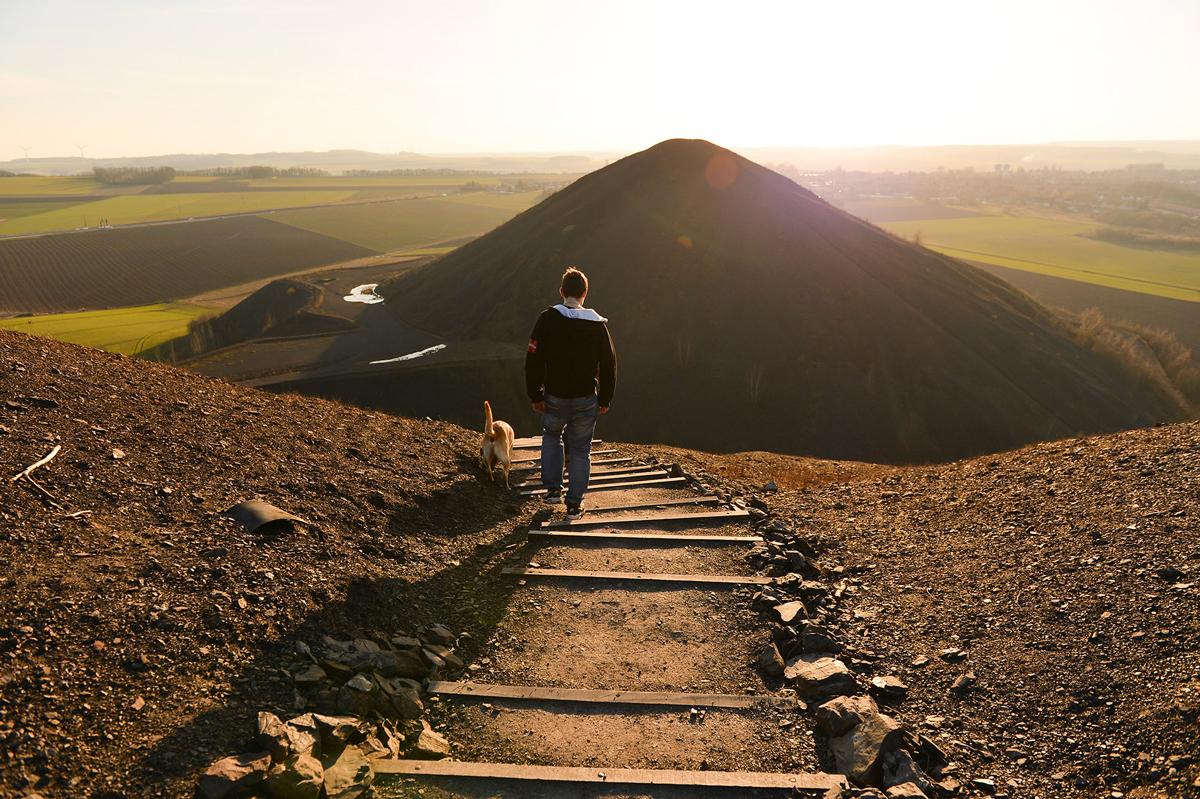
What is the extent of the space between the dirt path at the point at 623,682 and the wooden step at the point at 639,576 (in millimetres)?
50

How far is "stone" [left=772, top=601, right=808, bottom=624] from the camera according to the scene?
6496 mm

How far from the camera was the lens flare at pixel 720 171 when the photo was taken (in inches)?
1849

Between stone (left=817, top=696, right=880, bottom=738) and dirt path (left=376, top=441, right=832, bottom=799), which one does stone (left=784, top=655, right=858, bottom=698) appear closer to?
dirt path (left=376, top=441, right=832, bottom=799)

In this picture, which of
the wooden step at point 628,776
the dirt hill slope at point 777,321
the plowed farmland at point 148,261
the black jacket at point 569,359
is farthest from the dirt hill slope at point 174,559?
the plowed farmland at point 148,261

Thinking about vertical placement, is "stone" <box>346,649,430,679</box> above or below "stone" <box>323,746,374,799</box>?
below

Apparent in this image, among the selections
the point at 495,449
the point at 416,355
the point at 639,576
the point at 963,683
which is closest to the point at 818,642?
the point at 963,683

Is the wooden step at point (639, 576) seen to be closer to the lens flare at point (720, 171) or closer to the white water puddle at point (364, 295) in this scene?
the lens flare at point (720, 171)

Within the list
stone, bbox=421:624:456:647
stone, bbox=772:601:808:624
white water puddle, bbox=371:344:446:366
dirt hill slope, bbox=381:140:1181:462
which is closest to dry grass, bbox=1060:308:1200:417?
dirt hill slope, bbox=381:140:1181:462

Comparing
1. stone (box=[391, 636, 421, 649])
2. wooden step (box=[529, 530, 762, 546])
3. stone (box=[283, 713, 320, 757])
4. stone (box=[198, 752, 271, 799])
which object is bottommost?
wooden step (box=[529, 530, 762, 546])

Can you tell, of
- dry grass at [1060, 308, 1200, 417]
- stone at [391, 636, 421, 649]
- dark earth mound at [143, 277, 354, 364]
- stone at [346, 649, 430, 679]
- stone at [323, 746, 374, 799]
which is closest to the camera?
stone at [323, 746, 374, 799]

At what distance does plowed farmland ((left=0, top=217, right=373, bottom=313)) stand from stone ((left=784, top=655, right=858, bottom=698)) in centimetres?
7575

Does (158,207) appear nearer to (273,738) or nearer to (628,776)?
(273,738)

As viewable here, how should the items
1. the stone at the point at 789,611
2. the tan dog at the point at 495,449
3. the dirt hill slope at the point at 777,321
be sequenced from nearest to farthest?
the stone at the point at 789,611, the tan dog at the point at 495,449, the dirt hill slope at the point at 777,321

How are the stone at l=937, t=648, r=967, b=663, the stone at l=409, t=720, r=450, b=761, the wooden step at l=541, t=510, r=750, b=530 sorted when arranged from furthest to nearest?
the wooden step at l=541, t=510, r=750, b=530, the stone at l=937, t=648, r=967, b=663, the stone at l=409, t=720, r=450, b=761
